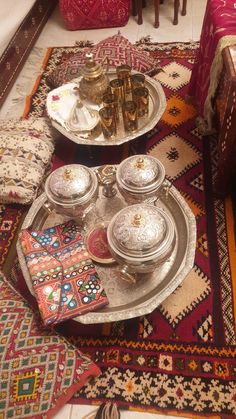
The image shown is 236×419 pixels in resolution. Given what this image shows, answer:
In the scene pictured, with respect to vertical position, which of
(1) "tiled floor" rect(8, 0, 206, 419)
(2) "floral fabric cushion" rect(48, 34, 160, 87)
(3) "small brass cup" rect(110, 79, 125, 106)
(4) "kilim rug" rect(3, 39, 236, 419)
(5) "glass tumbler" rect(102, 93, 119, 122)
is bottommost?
(4) "kilim rug" rect(3, 39, 236, 419)

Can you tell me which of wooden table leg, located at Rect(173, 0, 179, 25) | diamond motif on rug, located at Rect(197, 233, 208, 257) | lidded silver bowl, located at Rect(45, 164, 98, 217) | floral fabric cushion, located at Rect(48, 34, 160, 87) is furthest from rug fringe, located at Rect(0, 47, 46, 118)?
diamond motif on rug, located at Rect(197, 233, 208, 257)

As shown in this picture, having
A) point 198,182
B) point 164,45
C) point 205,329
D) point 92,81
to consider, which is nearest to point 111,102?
point 92,81

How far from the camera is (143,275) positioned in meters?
1.08

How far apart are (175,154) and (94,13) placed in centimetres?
143

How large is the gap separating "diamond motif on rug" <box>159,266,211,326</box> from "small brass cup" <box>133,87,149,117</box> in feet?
2.42

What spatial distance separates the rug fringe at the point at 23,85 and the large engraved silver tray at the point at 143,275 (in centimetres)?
104

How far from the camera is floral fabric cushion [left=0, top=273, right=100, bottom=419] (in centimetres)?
95

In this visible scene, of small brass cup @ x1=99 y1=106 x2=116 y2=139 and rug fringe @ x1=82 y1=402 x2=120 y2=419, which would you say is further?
small brass cup @ x1=99 y1=106 x2=116 y2=139

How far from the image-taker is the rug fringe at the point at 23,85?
2.06 m

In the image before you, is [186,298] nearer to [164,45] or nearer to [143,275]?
[143,275]

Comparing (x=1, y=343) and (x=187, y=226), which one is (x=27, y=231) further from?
(x=187, y=226)

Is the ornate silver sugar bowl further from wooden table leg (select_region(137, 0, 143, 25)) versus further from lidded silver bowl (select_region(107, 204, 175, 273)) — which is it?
wooden table leg (select_region(137, 0, 143, 25))

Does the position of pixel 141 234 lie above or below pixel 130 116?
below

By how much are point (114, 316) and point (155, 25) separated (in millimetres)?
2238
